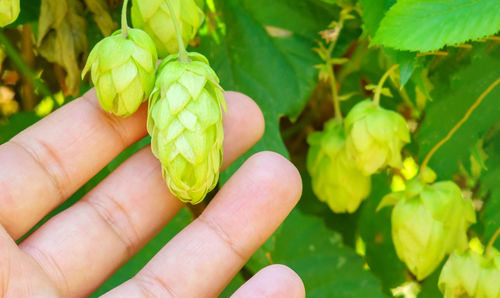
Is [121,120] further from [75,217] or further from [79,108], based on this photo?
[75,217]

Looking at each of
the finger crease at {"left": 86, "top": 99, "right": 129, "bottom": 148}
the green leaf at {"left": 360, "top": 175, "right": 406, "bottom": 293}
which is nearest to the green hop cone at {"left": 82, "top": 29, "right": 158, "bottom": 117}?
the finger crease at {"left": 86, "top": 99, "right": 129, "bottom": 148}

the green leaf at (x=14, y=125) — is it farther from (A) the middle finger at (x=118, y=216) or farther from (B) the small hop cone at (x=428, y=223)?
(B) the small hop cone at (x=428, y=223)

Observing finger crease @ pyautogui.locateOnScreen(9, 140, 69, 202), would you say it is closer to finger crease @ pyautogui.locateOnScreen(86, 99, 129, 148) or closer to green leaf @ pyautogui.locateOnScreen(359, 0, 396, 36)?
finger crease @ pyautogui.locateOnScreen(86, 99, 129, 148)

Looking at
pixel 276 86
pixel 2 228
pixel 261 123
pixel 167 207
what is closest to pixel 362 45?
pixel 276 86

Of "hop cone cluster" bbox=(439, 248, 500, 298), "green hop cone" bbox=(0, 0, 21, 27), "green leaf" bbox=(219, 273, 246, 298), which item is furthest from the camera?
"green leaf" bbox=(219, 273, 246, 298)

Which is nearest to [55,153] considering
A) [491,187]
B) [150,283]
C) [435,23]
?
[150,283]

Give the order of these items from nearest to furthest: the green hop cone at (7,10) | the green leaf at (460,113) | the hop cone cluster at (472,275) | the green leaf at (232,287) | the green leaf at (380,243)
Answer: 1. the green hop cone at (7,10)
2. the hop cone cluster at (472,275)
3. the green leaf at (460,113)
4. the green leaf at (232,287)
5. the green leaf at (380,243)

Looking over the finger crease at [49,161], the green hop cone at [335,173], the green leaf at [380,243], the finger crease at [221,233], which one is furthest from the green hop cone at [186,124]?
the green leaf at [380,243]
